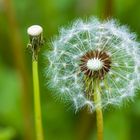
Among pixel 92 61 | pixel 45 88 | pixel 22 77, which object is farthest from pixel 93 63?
pixel 45 88

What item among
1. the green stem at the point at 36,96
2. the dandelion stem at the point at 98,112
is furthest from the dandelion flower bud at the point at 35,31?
the dandelion stem at the point at 98,112

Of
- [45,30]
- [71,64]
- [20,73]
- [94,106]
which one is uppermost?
[45,30]

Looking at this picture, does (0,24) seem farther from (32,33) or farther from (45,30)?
(32,33)

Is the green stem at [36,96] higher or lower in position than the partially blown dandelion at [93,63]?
lower

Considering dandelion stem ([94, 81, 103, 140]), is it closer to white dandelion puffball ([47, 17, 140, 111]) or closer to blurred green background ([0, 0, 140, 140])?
white dandelion puffball ([47, 17, 140, 111])

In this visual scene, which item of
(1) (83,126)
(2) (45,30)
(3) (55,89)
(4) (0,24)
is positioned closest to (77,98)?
(3) (55,89)

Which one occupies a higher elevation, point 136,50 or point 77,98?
point 136,50

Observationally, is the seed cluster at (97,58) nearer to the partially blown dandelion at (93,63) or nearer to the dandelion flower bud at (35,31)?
the partially blown dandelion at (93,63)
